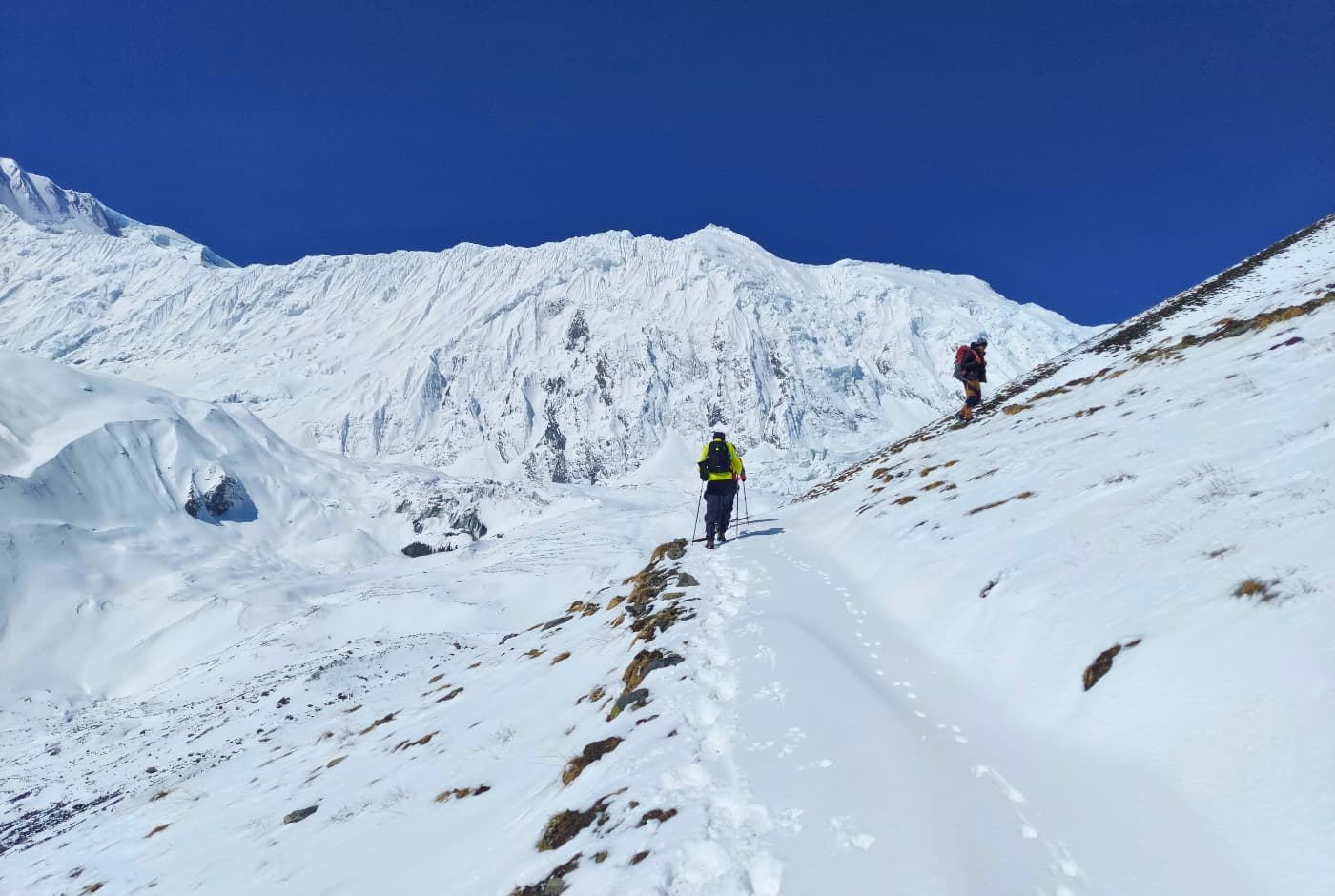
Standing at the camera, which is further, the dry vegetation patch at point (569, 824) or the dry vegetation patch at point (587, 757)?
the dry vegetation patch at point (587, 757)

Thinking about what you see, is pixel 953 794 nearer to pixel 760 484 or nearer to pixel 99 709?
pixel 99 709

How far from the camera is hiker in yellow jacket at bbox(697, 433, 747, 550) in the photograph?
16141 mm

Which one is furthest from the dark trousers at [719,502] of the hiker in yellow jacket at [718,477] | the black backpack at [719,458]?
the black backpack at [719,458]

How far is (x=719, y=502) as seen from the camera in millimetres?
16453

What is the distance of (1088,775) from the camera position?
4.65 meters

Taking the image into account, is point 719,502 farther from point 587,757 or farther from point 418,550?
point 418,550

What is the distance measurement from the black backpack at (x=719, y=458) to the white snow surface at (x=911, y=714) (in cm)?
193

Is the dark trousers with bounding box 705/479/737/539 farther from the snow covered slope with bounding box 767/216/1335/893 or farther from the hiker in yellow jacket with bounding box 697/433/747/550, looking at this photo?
the snow covered slope with bounding box 767/216/1335/893

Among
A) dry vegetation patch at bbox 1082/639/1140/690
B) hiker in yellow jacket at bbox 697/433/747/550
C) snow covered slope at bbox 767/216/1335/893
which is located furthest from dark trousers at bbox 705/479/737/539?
dry vegetation patch at bbox 1082/639/1140/690

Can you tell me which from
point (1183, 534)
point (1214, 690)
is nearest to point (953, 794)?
point (1214, 690)

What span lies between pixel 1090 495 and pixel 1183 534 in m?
2.70

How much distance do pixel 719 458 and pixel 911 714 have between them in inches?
406

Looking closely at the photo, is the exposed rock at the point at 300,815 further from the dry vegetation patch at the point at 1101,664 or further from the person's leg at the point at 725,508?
the person's leg at the point at 725,508

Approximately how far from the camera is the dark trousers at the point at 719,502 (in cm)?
1634
